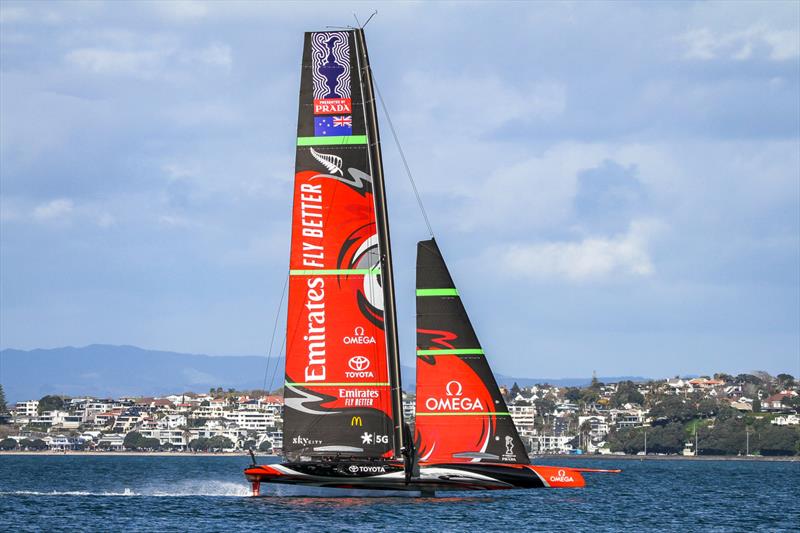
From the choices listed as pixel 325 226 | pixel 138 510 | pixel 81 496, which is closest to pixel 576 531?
pixel 325 226

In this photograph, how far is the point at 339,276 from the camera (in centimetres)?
4503

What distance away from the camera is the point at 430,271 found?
45.7 meters

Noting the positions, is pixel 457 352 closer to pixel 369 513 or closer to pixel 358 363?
pixel 358 363

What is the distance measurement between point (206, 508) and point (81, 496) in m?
12.4

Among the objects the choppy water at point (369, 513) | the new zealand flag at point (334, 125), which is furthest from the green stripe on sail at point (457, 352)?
the new zealand flag at point (334, 125)

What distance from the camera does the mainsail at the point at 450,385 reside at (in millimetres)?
45281

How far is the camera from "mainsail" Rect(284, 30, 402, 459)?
44.9 metres

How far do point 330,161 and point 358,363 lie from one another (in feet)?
21.0

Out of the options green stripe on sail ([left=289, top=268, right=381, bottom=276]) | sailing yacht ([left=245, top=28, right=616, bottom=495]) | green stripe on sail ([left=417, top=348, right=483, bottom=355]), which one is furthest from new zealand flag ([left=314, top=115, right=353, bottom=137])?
green stripe on sail ([left=417, top=348, right=483, bottom=355])

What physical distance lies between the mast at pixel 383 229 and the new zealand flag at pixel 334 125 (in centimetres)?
57

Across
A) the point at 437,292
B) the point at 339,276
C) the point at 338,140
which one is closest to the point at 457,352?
the point at 437,292

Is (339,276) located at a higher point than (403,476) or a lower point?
higher

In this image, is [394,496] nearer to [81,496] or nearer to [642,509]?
[642,509]

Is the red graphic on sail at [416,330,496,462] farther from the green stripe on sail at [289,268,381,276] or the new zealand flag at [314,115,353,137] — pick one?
the new zealand flag at [314,115,353,137]
